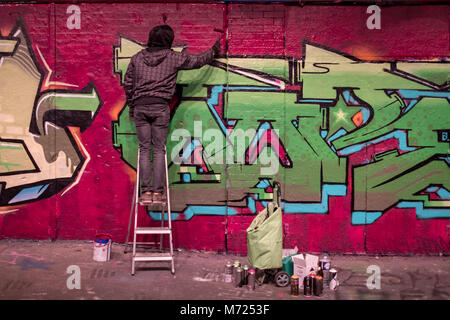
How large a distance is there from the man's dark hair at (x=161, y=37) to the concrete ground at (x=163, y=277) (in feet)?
9.00

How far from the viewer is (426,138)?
6.57 meters

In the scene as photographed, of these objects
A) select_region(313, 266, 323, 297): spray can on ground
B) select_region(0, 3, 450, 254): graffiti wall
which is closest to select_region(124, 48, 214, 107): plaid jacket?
select_region(0, 3, 450, 254): graffiti wall

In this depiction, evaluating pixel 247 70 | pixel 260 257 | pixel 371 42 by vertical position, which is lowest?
pixel 260 257

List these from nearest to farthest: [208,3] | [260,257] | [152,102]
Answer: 1. [260,257]
2. [152,102]
3. [208,3]

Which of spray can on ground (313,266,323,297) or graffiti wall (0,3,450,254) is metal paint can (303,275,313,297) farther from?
graffiti wall (0,3,450,254)

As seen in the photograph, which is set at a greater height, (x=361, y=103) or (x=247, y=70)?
(x=247, y=70)

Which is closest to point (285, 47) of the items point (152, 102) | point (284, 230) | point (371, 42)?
point (371, 42)

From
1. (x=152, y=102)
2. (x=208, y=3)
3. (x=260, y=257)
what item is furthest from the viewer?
(x=208, y=3)

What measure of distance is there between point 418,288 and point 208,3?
4417 millimetres

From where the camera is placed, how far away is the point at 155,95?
5902 mm

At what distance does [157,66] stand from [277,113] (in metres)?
1.74

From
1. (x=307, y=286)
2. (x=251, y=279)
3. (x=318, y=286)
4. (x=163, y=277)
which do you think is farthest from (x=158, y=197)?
(x=318, y=286)

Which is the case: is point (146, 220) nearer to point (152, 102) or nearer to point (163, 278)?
point (163, 278)

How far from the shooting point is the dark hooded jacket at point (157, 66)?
590cm
